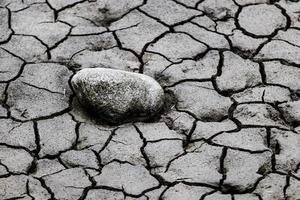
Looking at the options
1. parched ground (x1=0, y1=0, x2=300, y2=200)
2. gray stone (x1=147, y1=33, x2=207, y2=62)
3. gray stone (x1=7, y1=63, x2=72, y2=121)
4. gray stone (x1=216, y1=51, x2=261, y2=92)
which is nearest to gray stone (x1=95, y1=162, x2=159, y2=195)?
parched ground (x1=0, y1=0, x2=300, y2=200)

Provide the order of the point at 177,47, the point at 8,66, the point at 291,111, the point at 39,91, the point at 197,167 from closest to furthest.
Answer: the point at 197,167, the point at 291,111, the point at 39,91, the point at 8,66, the point at 177,47

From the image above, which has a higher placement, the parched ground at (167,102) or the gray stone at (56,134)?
the parched ground at (167,102)

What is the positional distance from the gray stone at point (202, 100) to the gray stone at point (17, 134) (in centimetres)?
85

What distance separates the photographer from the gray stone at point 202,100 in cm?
359

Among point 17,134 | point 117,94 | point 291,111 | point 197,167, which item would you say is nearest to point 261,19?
point 291,111

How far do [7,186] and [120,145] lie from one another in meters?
0.63

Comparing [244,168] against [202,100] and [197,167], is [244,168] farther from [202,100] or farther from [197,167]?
[202,100]

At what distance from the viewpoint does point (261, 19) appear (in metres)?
4.24

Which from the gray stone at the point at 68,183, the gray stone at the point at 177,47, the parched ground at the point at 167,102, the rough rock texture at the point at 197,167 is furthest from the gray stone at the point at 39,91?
the rough rock texture at the point at 197,167

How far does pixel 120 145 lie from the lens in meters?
3.41

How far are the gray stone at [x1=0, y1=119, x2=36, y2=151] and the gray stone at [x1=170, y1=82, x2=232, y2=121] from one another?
33.5 inches

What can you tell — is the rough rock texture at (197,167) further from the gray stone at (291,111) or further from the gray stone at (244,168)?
the gray stone at (291,111)

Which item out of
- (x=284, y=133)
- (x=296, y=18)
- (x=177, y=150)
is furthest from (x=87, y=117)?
(x=296, y=18)

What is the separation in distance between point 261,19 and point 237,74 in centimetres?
59
